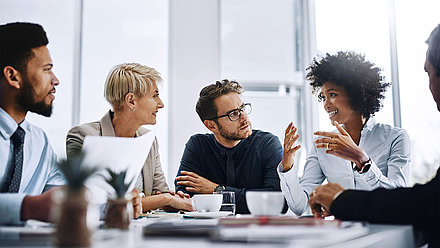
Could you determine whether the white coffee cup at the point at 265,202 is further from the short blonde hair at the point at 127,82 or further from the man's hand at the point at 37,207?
the short blonde hair at the point at 127,82

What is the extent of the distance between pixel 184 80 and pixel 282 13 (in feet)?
3.76

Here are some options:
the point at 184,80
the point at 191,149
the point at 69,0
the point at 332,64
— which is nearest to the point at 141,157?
the point at 191,149

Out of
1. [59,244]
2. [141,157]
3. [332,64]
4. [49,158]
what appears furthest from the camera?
[332,64]

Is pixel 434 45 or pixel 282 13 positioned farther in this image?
pixel 282 13

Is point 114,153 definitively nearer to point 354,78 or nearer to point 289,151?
point 289,151

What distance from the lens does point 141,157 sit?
1.45 metres

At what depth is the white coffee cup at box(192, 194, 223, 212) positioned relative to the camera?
1662 mm

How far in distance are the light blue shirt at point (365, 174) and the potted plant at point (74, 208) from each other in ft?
4.54

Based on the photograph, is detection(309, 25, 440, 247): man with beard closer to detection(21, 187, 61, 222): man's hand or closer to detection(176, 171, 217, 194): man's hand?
detection(21, 187, 61, 222): man's hand

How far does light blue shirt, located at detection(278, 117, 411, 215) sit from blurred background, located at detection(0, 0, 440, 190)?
1326 mm

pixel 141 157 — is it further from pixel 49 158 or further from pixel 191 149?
pixel 191 149

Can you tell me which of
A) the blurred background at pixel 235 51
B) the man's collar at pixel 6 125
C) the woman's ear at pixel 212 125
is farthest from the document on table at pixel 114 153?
the blurred background at pixel 235 51

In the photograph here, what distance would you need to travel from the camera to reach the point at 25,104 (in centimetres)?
167

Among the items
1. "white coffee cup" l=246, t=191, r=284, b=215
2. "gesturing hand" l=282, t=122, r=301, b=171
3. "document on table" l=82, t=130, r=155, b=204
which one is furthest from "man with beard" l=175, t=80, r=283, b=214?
"white coffee cup" l=246, t=191, r=284, b=215
